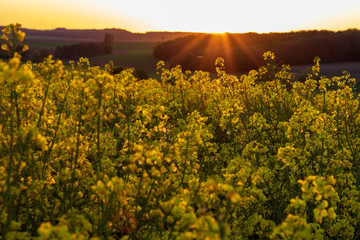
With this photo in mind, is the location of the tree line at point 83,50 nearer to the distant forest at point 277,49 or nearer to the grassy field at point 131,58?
the grassy field at point 131,58

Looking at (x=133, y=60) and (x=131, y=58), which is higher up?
(x=131, y=58)

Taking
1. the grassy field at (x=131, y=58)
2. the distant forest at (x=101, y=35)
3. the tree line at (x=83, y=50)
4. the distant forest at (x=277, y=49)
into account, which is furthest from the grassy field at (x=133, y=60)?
the distant forest at (x=101, y=35)

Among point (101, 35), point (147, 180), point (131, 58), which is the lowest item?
point (147, 180)

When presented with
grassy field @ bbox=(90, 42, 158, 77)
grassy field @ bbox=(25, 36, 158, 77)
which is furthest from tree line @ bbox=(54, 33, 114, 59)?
grassy field @ bbox=(90, 42, 158, 77)

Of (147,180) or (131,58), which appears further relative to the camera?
(131,58)

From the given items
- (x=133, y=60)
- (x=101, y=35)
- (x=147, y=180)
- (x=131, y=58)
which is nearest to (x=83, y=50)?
(x=131, y=58)

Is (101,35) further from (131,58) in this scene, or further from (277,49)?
(277,49)

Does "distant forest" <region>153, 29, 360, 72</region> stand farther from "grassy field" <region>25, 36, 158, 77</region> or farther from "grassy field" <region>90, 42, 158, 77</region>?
"grassy field" <region>90, 42, 158, 77</region>

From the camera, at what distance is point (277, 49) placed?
3931cm

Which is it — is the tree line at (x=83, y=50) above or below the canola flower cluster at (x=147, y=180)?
above

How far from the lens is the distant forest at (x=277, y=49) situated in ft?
117

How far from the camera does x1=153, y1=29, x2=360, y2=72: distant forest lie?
3562cm

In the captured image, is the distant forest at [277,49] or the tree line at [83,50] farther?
the tree line at [83,50]

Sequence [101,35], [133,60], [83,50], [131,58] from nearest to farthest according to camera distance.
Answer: [133,60], [131,58], [83,50], [101,35]
